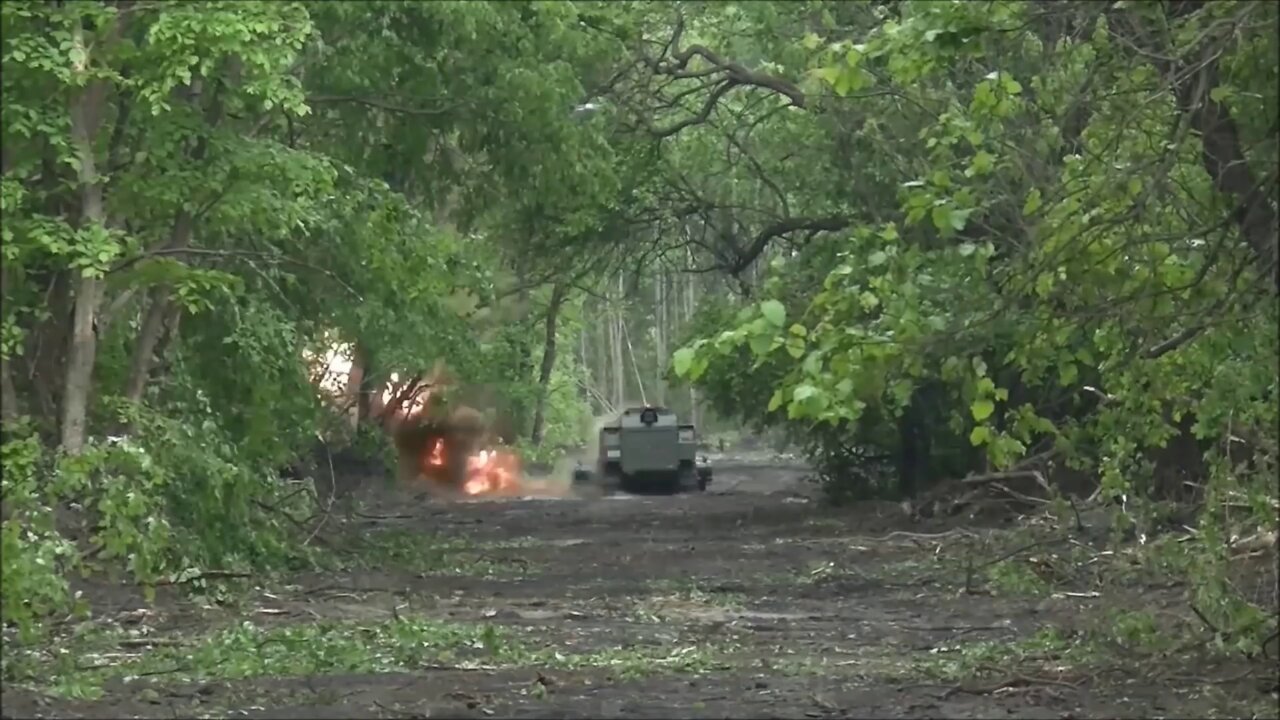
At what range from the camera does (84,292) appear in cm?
1631

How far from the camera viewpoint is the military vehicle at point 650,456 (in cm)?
4647

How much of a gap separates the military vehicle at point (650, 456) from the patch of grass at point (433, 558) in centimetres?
2100

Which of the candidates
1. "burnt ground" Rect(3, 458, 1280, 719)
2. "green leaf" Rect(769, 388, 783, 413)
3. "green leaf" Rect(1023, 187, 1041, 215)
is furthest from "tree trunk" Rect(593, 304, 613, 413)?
"green leaf" Rect(769, 388, 783, 413)

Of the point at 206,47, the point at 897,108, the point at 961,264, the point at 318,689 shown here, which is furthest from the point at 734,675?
the point at 897,108

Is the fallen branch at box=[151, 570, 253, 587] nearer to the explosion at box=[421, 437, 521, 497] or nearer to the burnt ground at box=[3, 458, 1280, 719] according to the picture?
the burnt ground at box=[3, 458, 1280, 719]

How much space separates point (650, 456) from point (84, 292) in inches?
1209

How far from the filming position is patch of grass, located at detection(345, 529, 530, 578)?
21688mm

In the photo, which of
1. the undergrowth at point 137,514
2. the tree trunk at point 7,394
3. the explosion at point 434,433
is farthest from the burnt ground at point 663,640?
the explosion at point 434,433

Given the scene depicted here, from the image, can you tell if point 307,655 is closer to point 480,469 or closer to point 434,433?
point 434,433

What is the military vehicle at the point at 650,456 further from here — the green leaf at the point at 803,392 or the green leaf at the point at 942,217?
the green leaf at the point at 803,392

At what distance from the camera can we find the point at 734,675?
497 inches

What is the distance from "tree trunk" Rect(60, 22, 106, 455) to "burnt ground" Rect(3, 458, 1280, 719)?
1.54 metres

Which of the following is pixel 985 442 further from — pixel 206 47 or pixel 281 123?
pixel 281 123

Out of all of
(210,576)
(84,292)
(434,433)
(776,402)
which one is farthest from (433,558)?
(434,433)
